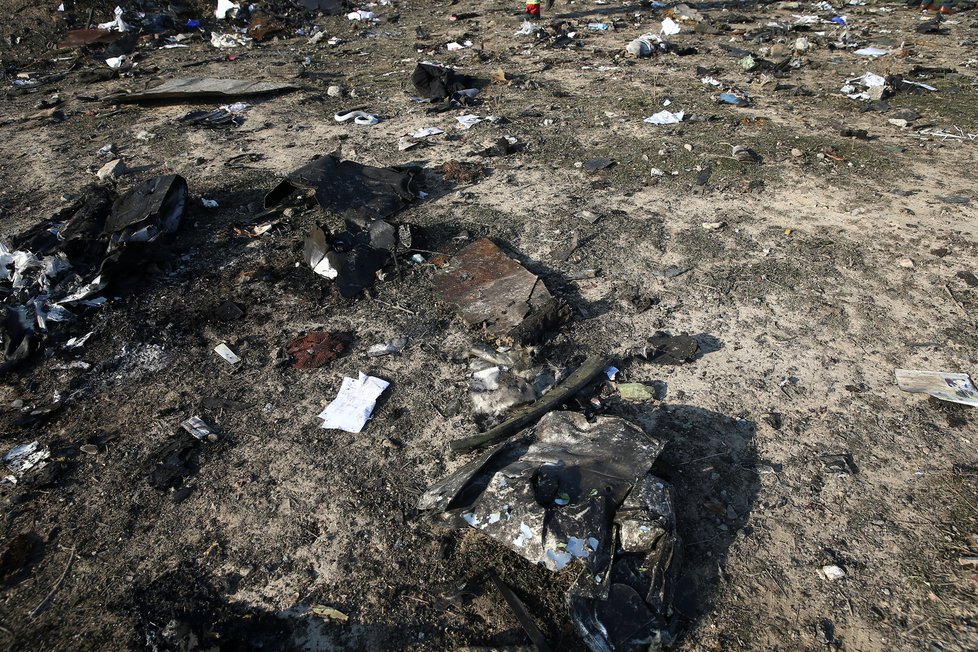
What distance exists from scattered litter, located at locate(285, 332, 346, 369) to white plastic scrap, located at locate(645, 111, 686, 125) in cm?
464

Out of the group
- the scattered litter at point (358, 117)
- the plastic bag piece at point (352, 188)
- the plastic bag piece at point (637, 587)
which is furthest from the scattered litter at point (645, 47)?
the plastic bag piece at point (637, 587)

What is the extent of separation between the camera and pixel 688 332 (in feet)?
12.5

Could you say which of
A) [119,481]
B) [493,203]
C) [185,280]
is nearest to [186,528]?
[119,481]

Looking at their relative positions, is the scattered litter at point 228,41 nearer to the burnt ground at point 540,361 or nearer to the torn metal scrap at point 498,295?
the burnt ground at point 540,361

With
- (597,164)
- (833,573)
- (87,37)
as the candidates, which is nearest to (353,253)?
(597,164)

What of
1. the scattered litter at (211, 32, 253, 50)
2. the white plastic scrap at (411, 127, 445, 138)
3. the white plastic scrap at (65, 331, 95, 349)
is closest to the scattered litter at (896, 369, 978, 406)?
the white plastic scrap at (411, 127, 445, 138)

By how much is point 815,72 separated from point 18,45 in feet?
40.6

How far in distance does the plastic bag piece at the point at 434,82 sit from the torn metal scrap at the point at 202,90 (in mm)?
1856

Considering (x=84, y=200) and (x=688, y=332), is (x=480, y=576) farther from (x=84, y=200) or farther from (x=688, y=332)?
(x=84, y=200)

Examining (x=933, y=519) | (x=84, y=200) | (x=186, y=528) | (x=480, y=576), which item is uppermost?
(x=84, y=200)

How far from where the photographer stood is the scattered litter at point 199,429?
3.24m

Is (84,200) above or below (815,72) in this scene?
above

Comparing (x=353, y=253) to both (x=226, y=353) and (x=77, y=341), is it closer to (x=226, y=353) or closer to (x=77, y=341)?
(x=226, y=353)

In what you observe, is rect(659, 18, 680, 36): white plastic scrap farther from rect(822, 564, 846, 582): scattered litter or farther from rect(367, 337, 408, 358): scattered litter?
rect(822, 564, 846, 582): scattered litter
